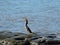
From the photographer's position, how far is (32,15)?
17219 millimetres

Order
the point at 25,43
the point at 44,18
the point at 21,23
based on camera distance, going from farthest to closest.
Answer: the point at 44,18, the point at 21,23, the point at 25,43

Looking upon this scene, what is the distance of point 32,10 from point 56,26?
481 centimetres

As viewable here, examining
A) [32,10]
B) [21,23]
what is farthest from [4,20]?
[32,10]

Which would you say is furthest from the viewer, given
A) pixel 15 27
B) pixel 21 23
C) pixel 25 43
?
pixel 21 23

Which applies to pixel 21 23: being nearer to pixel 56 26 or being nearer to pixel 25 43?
pixel 56 26

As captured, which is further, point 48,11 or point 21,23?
point 48,11

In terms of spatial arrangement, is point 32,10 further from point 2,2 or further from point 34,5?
point 2,2

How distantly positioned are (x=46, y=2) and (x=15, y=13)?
482 centimetres

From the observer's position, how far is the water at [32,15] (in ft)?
46.5

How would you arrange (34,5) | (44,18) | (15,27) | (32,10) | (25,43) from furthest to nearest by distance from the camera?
(34,5), (32,10), (44,18), (15,27), (25,43)

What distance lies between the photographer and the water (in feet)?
46.5

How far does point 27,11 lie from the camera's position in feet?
61.2

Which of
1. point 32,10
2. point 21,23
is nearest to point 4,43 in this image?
point 21,23

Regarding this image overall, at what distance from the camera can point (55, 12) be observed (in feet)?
60.6
